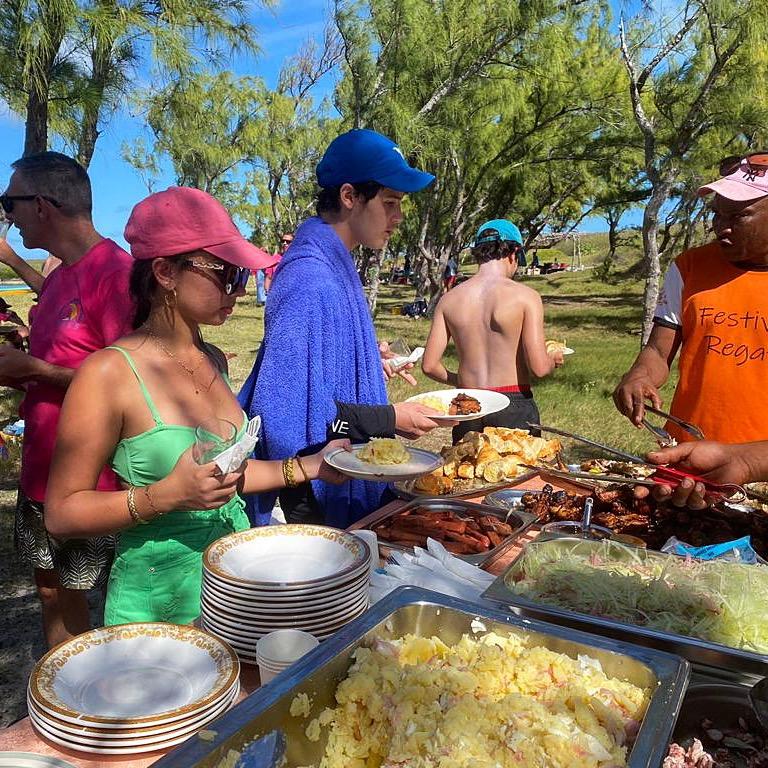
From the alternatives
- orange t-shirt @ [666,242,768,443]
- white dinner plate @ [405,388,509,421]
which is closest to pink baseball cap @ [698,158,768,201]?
orange t-shirt @ [666,242,768,443]

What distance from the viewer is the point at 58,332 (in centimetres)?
302

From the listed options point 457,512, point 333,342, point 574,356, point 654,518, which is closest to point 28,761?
point 457,512

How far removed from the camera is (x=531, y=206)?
3200 centimetres

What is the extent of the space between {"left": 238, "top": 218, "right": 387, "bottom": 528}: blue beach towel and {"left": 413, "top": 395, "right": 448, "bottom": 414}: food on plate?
0.33m

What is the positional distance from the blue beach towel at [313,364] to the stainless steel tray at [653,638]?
3.87 ft

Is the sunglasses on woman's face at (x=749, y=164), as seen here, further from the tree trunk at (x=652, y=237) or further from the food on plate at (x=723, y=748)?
the tree trunk at (x=652, y=237)

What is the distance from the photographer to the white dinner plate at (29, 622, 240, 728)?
1.18 metres

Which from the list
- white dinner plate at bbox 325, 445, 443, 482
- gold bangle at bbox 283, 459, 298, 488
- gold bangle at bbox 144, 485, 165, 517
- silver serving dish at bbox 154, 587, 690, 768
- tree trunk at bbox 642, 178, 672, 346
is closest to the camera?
silver serving dish at bbox 154, 587, 690, 768

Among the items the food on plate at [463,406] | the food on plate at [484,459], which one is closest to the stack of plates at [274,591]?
the food on plate at [484,459]

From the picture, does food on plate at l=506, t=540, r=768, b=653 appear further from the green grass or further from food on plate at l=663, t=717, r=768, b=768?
the green grass

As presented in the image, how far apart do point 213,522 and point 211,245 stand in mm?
893

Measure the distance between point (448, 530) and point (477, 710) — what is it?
120cm

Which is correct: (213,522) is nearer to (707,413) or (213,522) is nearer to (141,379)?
(141,379)

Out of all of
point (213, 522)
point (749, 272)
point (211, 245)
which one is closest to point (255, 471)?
point (213, 522)
